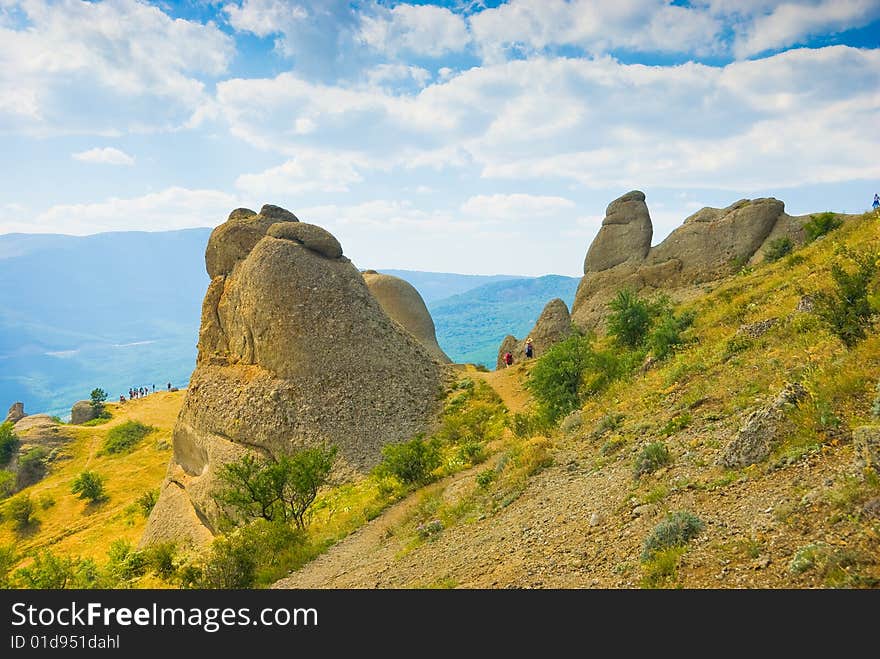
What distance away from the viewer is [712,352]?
11.8m

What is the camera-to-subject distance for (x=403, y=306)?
4378cm

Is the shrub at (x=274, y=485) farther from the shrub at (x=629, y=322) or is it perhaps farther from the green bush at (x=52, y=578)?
the shrub at (x=629, y=322)

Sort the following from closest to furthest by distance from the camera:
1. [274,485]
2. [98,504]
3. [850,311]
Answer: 1. [850,311]
2. [274,485]
3. [98,504]

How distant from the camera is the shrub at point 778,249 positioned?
26078mm

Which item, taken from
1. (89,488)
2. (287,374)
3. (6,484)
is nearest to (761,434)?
(287,374)

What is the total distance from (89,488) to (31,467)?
1078cm

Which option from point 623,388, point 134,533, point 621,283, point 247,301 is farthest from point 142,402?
point 623,388

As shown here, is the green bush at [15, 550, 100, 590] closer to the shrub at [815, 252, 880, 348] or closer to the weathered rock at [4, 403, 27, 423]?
the shrub at [815, 252, 880, 348]

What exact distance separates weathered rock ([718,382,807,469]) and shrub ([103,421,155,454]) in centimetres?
4260

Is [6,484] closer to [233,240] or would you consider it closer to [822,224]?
[233,240]

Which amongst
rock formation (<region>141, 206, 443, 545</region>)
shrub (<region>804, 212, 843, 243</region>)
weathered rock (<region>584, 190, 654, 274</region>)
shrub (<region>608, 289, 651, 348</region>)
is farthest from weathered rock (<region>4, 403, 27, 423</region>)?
shrub (<region>804, 212, 843, 243</region>)

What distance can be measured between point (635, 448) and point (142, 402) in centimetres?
5938

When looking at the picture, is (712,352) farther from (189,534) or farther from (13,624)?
(189,534)

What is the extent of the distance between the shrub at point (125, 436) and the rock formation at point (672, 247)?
3293 cm
